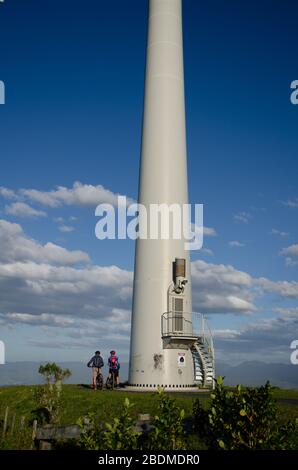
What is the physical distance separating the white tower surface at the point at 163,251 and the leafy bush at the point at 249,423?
18.9 metres

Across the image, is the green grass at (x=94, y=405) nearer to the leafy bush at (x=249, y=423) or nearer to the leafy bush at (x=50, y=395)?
the leafy bush at (x=50, y=395)

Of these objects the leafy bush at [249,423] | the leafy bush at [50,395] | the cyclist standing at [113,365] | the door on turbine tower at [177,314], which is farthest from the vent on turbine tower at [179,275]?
the leafy bush at [249,423]

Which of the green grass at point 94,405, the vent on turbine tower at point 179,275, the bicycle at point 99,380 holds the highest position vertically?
the vent on turbine tower at point 179,275

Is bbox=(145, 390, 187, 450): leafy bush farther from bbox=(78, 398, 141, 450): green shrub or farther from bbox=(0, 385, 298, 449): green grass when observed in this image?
bbox=(0, 385, 298, 449): green grass

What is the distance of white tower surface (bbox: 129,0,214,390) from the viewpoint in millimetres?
31375

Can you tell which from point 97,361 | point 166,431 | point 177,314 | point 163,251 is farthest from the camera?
point 163,251

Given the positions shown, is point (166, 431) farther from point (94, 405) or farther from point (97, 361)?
point (97, 361)

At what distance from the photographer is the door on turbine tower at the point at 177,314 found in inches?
Result: 1238

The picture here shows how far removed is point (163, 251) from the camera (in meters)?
32.5

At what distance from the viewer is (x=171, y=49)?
35938mm

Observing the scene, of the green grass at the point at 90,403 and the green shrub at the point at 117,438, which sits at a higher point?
the green grass at the point at 90,403

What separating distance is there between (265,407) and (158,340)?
65.4 ft

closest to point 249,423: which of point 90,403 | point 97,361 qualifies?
point 90,403

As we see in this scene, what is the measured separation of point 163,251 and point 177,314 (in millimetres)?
4028
